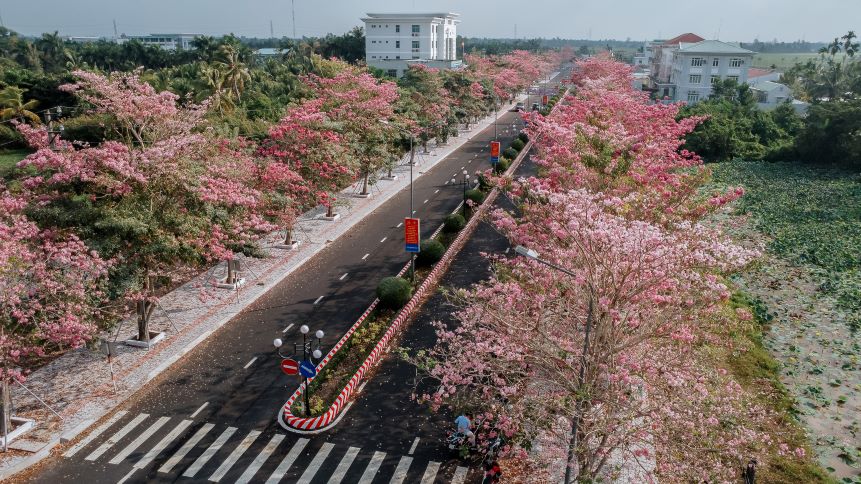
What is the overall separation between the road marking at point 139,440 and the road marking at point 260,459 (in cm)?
404

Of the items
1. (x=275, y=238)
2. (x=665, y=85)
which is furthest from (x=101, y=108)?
(x=665, y=85)

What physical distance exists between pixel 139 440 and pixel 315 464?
6189mm

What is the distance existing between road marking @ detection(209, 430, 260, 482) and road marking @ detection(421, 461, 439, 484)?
6112 millimetres

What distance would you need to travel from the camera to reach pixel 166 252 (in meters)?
23.1

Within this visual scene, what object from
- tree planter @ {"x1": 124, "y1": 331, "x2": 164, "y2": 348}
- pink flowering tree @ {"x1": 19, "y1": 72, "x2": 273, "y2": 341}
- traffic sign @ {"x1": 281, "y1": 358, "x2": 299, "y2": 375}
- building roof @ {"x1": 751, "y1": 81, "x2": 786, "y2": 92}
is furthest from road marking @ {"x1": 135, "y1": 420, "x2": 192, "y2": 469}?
building roof @ {"x1": 751, "y1": 81, "x2": 786, "y2": 92}

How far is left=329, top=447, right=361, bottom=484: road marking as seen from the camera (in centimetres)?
1862

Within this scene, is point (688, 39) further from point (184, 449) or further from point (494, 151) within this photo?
point (184, 449)

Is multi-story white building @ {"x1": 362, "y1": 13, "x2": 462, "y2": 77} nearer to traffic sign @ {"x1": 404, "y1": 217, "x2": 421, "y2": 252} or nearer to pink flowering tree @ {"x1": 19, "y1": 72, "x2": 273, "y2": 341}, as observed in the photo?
traffic sign @ {"x1": 404, "y1": 217, "x2": 421, "y2": 252}

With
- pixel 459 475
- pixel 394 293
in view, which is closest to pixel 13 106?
pixel 394 293

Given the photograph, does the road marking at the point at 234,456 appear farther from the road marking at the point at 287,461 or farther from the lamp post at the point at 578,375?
the lamp post at the point at 578,375

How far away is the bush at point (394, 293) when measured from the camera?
2905 centimetres

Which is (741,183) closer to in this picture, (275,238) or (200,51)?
(275,238)

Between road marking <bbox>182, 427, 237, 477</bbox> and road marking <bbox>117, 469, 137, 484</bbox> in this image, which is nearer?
road marking <bbox>117, 469, 137, 484</bbox>

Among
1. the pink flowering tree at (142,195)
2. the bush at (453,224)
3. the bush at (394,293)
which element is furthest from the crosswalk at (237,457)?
the bush at (453,224)
